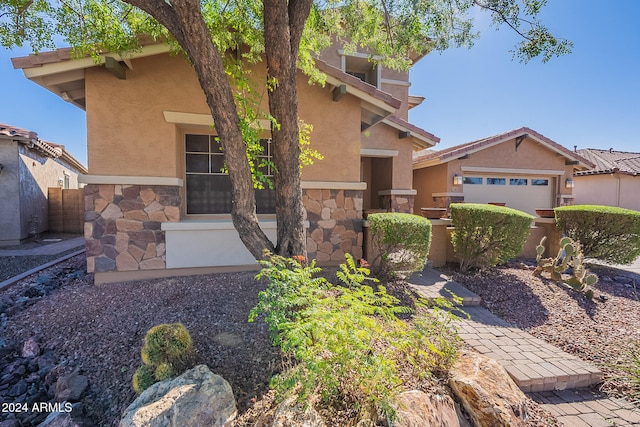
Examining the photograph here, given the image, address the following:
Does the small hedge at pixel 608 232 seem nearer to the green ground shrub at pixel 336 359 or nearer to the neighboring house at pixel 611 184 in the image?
the green ground shrub at pixel 336 359

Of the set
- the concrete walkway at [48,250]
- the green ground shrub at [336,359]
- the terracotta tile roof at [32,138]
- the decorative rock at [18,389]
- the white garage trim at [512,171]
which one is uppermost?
the terracotta tile roof at [32,138]

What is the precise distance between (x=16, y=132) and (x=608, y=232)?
18978 millimetres

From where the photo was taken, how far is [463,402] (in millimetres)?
2693

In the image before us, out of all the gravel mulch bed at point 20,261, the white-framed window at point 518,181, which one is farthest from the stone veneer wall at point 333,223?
the white-framed window at point 518,181

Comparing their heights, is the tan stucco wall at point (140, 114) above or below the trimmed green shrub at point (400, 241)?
above

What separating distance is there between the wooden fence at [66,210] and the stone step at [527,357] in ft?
54.3

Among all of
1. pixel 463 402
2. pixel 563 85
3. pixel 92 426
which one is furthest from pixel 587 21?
pixel 92 426

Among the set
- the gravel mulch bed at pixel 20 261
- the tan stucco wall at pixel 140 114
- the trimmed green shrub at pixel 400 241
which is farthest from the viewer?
the gravel mulch bed at pixel 20 261

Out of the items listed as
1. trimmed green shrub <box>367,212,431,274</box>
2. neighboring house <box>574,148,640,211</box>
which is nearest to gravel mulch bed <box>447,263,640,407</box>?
trimmed green shrub <box>367,212,431,274</box>

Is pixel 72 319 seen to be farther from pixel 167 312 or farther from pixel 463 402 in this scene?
pixel 463 402

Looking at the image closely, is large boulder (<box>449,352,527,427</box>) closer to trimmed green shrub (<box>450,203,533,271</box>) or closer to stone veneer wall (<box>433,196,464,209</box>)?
trimmed green shrub (<box>450,203,533,271</box>)

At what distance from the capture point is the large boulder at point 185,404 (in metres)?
2.28

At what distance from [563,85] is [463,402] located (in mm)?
12548

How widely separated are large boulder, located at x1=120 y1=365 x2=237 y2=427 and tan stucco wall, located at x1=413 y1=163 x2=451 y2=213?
11.0 m
